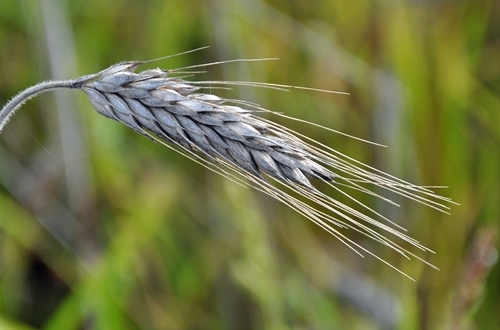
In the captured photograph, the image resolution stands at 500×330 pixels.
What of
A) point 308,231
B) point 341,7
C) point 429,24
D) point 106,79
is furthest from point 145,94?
point 341,7

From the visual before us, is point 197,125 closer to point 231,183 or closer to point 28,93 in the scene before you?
point 28,93

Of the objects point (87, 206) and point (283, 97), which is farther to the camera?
point (283, 97)

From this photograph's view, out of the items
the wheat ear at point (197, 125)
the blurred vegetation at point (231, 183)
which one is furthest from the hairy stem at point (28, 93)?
the blurred vegetation at point (231, 183)

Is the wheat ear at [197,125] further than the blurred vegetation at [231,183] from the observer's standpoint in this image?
No

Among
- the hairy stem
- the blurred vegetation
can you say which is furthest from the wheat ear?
the blurred vegetation

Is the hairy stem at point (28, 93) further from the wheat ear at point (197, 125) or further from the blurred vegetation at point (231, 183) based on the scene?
the blurred vegetation at point (231, 183)

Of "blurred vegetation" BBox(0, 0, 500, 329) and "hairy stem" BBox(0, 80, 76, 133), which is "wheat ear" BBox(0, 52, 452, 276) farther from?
"blurred vegetation" BBox(0, 0, 500, 329)

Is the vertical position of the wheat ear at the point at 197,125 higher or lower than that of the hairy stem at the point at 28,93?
lower

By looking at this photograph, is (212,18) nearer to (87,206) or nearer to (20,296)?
(87,206)
